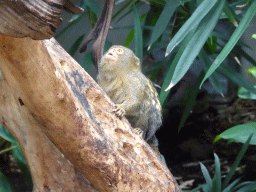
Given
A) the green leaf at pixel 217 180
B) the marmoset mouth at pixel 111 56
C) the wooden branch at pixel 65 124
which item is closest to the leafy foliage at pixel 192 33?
the marmoset mouth at pixel 111 56

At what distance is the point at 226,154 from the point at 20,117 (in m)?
3.81

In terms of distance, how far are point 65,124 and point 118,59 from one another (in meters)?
1.04

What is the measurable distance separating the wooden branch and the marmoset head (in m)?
0.58

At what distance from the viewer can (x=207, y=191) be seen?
3.11 metres

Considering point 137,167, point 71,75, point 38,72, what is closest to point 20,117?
point 71,75

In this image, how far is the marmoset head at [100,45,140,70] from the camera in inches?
89.7

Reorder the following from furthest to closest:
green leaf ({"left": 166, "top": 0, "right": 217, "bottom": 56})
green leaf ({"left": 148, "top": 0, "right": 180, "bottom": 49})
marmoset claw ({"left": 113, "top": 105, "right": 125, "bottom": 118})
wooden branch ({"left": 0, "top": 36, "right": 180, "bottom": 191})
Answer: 1. green leaf ({"left": 148, "top": 0, "right": 180, "bottom": 49})
2. green leaf ({"left": 166, "top": 0, "right": 217, "bottom": 56})
3. marmoset claw ({"left": 113, "top": 105, "right": 125, "bottom": 118})
4. wooden branch ({"left": 0, "top": 36, "right": 180, "bottom": 191})

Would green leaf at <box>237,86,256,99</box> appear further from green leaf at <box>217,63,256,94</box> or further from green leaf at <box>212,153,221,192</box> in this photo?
green leaf at <box>212,153,221,192</box>

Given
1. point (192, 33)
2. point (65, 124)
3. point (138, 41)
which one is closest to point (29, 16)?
point (65, 124)

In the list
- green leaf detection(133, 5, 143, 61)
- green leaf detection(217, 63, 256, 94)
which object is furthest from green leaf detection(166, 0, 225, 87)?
green leaf detection(217, 63, 256, 94)

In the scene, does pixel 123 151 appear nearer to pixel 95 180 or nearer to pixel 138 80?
pixel 95 180

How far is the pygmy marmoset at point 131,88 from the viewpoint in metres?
2.16

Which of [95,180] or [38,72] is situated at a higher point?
[38,72]

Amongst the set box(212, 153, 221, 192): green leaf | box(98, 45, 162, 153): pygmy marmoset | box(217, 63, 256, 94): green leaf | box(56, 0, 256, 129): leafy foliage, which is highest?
box(56, 0, 256, 129): leafy foliage
